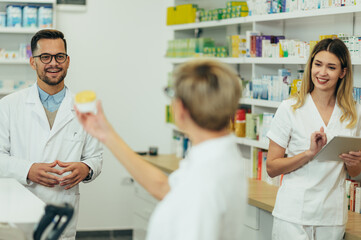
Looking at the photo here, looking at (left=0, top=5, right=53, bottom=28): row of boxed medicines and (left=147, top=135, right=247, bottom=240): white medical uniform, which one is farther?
(left=0, top=5, right=53, bottom=28): row of boxed medicines

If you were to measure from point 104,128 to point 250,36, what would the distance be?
3.08m

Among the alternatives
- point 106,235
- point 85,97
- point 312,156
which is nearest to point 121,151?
point 85,97

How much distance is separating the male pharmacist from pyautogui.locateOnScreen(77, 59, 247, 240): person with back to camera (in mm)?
1544

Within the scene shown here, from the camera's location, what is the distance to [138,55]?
20.7ft

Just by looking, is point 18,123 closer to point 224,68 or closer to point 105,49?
point 224,68

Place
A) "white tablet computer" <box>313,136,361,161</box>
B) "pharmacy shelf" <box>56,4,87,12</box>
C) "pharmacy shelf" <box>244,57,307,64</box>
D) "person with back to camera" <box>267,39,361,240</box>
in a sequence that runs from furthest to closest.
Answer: "pharmacy shelf" <box>56,4,87,12</box> < "pharmacy shelf" <box>244,57,307,64</box> < "person with back to camera" <box>267,39,361,240</box> < "white tablet computer" <box>313,136,361,161</box>

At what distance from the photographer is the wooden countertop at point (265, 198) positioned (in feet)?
10.2

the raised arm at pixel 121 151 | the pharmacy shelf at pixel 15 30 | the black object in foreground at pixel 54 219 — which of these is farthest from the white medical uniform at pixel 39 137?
the pharmacy shelf at pixel 15 30

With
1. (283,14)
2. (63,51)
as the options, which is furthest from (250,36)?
(63,51)

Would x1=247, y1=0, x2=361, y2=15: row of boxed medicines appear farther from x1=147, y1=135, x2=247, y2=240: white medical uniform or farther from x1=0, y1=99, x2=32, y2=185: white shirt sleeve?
x1=147, y1=135, x2=247, y2=240: white medical uniform

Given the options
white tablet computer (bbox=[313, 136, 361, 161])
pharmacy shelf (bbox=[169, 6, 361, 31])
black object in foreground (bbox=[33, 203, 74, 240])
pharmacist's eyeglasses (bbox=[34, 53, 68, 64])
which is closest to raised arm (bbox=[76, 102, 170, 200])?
black object in foreground (bbox=[33, 203, 74, 240])

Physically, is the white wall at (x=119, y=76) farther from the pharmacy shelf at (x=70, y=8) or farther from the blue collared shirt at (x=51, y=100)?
the blue collared shirt at (x=51, y=100)

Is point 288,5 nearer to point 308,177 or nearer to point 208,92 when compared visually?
point 308,177

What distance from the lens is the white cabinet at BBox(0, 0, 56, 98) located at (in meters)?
5.61
